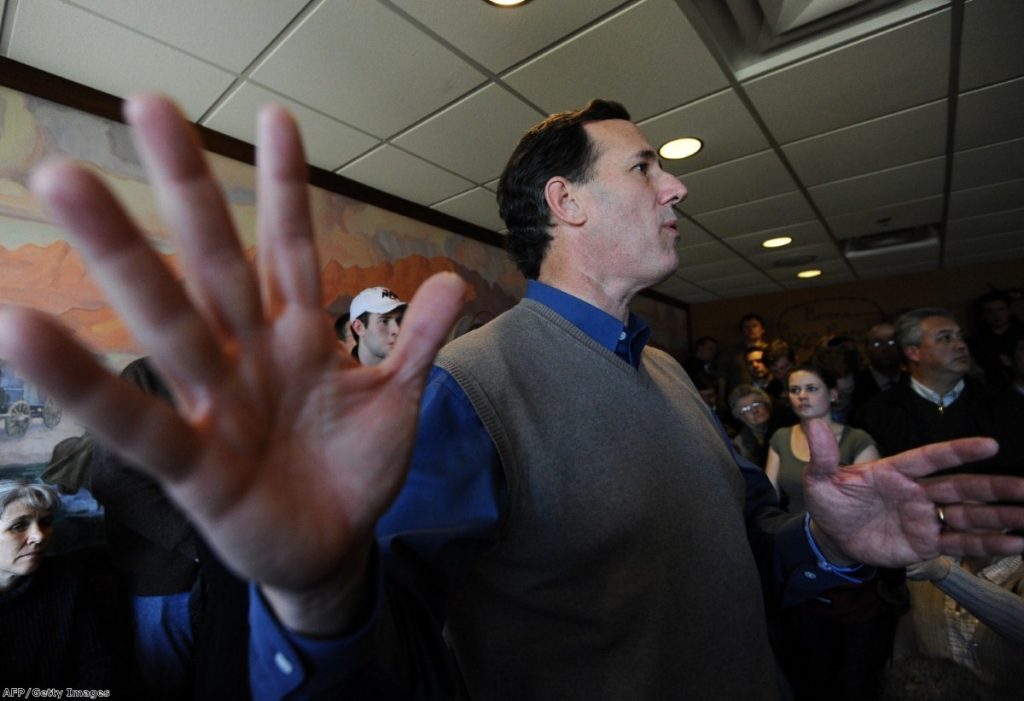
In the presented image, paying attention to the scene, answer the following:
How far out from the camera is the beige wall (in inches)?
219

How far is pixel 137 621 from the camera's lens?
1.63 meters

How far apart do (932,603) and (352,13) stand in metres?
2.69

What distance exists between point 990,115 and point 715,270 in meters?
2.87

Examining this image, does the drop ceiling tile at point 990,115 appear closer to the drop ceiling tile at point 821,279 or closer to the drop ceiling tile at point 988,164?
the drop ceiling tile at point 988,164

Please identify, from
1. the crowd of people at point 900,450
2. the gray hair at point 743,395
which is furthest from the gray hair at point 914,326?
the gray hair at point 743,395

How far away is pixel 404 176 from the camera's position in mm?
2873

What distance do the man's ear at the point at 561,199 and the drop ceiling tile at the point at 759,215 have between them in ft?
10.2

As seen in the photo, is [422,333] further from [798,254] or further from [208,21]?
[798,254]

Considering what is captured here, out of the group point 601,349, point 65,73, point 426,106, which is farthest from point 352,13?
point 601,349

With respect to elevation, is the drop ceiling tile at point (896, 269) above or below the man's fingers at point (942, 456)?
above

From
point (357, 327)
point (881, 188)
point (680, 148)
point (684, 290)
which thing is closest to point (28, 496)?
point (357, 327)

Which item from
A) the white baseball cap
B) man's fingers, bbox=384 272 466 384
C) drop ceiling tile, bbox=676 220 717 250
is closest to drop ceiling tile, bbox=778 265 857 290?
drop ceiling tile, bbox=676 220 717 250

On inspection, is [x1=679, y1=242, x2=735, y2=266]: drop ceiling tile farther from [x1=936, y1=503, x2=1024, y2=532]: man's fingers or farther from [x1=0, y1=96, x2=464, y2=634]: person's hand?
[x1=0, y1=96, x2=464, y2=634]: person's hand

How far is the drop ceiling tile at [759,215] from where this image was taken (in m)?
3.58
